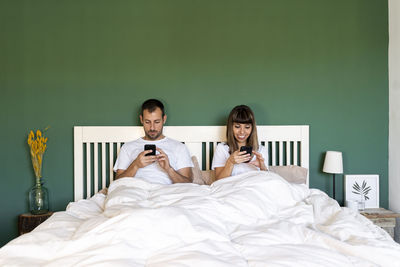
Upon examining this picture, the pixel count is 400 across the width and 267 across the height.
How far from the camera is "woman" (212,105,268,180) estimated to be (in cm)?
235

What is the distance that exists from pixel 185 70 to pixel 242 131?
69 centimetres

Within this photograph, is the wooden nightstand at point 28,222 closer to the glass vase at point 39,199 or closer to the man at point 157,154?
the glass vase at point 39,199

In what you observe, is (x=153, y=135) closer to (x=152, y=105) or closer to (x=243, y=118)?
(x=152, y=105)

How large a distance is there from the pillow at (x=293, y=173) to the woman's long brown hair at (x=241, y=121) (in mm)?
244

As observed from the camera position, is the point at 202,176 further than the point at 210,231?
Yes

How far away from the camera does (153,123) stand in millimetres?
2389

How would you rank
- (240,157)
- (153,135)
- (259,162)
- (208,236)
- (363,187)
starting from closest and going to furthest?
1. (208,236)
2. (240,157)
3. (259,162)
4. (153,135)
5. (363,187)

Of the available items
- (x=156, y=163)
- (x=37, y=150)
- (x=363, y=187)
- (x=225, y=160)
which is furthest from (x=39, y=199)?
(x=363, y=187)

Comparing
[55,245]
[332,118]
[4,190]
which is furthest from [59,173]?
[332,118]

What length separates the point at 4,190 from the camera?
2629 mm

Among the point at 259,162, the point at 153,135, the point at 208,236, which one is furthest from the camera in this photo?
the point at 153,135

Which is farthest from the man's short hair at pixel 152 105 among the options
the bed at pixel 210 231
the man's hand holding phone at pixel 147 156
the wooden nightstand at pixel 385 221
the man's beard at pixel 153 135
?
the wooden nightstand at pixel 385 221

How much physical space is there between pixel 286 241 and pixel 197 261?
45cm

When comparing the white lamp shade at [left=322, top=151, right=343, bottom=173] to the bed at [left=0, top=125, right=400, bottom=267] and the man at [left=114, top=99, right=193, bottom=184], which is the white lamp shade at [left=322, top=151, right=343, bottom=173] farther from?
the man at [left=114, top=99, right=193, bottom=184]
